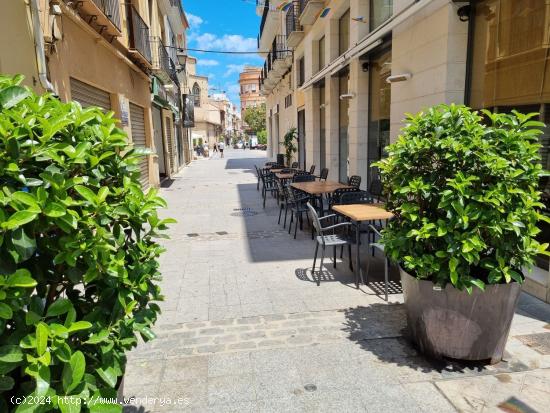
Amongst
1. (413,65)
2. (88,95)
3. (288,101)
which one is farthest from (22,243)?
(288,101)

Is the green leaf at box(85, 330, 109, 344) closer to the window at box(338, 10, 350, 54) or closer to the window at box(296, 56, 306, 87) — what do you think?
the window at box(338, 10, 350, 54)

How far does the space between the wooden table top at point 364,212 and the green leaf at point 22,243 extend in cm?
357

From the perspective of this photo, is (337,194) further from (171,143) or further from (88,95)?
(171,143)

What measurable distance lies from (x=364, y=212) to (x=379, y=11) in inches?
234

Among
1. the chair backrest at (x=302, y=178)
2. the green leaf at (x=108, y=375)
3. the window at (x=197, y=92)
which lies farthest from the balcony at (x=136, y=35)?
the window at (x=197, y=92)

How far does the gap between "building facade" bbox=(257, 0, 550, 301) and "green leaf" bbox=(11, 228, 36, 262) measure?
14.9 ft

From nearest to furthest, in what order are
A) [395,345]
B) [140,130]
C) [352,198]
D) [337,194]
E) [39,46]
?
1. [395,345]
2. [39,46]
3. [352,198]
4. [337,194]
5. [140,130]

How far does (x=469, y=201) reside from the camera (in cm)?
282

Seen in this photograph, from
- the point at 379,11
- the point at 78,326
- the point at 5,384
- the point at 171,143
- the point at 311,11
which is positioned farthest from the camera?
the point at 171,143

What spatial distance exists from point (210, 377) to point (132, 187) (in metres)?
1.69

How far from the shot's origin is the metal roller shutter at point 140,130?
39.4ft

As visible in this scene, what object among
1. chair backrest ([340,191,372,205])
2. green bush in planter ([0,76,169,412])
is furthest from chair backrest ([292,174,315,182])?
green bush in planter ([0,76,169,412])

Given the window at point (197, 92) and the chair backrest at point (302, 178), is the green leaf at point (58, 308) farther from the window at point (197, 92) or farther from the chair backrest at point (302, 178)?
the window at point (197, 92)

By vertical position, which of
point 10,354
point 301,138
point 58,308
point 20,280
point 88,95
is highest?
point 88,95
